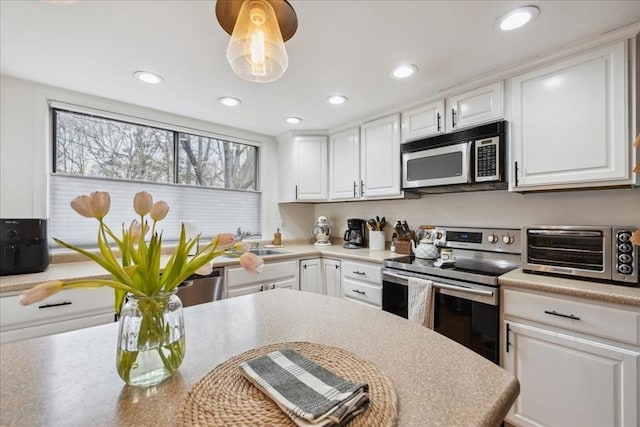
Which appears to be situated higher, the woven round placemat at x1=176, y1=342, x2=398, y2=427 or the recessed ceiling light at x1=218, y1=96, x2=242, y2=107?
the recessed ceiling light at x1=218, y1=96, x2=242, y2=107

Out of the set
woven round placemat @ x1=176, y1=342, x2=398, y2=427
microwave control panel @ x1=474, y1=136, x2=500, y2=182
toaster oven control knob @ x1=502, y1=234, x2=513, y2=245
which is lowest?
woven round placemat @ x1=176, y1=342, x2=398, y2=427

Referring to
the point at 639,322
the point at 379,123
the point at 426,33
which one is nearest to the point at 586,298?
the point at 639,322

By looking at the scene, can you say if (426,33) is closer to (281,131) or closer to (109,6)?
(109,6)

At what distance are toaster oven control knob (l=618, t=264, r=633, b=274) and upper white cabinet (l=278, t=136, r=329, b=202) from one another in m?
2.24

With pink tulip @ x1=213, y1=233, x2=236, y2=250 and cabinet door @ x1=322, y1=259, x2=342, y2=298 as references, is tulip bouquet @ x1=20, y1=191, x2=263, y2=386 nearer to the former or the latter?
pink tulip @ x1=213, y1=233, x2=236, y2=250

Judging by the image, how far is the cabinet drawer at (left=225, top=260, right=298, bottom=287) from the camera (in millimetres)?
2285

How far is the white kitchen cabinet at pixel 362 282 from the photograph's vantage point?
2279 mm

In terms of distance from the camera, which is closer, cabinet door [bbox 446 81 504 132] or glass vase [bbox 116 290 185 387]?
glass vase [bbox 116 290 185 387]

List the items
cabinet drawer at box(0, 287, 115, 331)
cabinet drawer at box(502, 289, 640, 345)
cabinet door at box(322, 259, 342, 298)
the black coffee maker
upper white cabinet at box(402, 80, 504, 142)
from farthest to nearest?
the black coffee maker
cabinet door at box(322, 259, 342, 298)
upper white cabinet at box(402, 80, 504, 142)
cabinet drawer at box(0, 287, 115, 331)
cabinet drawer at box(502, 289, 640, 345)

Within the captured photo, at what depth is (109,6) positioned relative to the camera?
129 centimetres

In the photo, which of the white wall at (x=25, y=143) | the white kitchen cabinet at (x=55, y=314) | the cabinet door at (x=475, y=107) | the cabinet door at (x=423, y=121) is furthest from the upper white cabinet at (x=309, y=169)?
Result: the white kitchen cabinet at (x=55, y=314)

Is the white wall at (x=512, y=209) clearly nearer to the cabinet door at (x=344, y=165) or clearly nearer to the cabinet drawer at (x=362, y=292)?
the cabinet door at (x=344, y=165)

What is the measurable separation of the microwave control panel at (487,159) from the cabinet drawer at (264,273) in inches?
65.8

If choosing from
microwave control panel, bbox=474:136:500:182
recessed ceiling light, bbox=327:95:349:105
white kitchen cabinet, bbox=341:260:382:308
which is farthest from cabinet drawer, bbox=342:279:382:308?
recessed ceiling light, bbox=327:95:349:105
